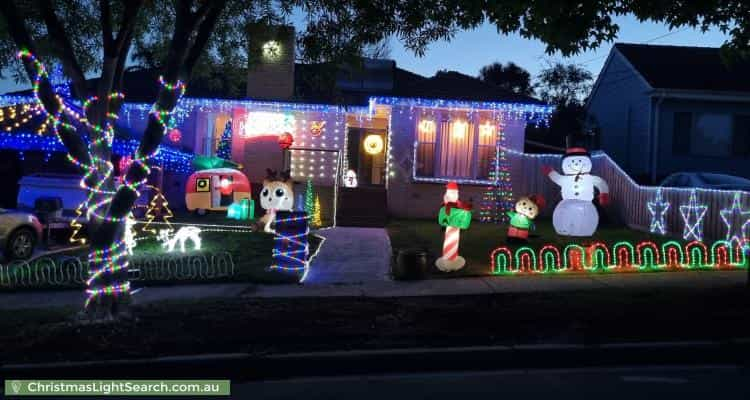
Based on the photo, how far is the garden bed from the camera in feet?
40.3

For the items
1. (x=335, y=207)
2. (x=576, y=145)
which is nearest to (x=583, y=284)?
(x=576, y=145)

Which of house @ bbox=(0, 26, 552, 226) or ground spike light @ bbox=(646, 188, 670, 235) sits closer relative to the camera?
ground spike light @ bbox=(646, 188, 670, 235)

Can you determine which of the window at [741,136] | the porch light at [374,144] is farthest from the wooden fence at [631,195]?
the window at [741,136]

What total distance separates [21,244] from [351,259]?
6.31m

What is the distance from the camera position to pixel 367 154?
23.0 m

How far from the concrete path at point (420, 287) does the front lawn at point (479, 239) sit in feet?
3.03

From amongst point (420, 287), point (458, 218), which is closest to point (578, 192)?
point (458, 218)

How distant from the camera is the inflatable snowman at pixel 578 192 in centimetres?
1480

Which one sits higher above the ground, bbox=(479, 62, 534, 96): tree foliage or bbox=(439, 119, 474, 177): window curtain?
bbox=(479, 62, 534, 96): tree foliage

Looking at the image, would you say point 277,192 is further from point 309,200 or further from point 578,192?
point 578,192

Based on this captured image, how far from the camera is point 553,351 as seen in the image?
23.1 ft

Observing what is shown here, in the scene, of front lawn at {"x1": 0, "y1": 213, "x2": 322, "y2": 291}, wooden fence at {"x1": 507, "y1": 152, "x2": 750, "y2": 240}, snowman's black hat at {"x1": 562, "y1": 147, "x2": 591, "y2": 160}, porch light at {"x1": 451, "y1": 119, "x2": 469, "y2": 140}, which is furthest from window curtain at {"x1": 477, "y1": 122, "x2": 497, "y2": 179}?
front lawn at {"x1": 0, "y1": 213, "x2": 322, "y2": 291}

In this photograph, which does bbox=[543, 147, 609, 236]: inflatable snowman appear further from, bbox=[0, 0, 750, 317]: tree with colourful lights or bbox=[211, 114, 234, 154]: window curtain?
bbox=[211, 114, 234, 154]: window curtain

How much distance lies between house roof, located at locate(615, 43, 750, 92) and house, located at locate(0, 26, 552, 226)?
6129 millimetres
